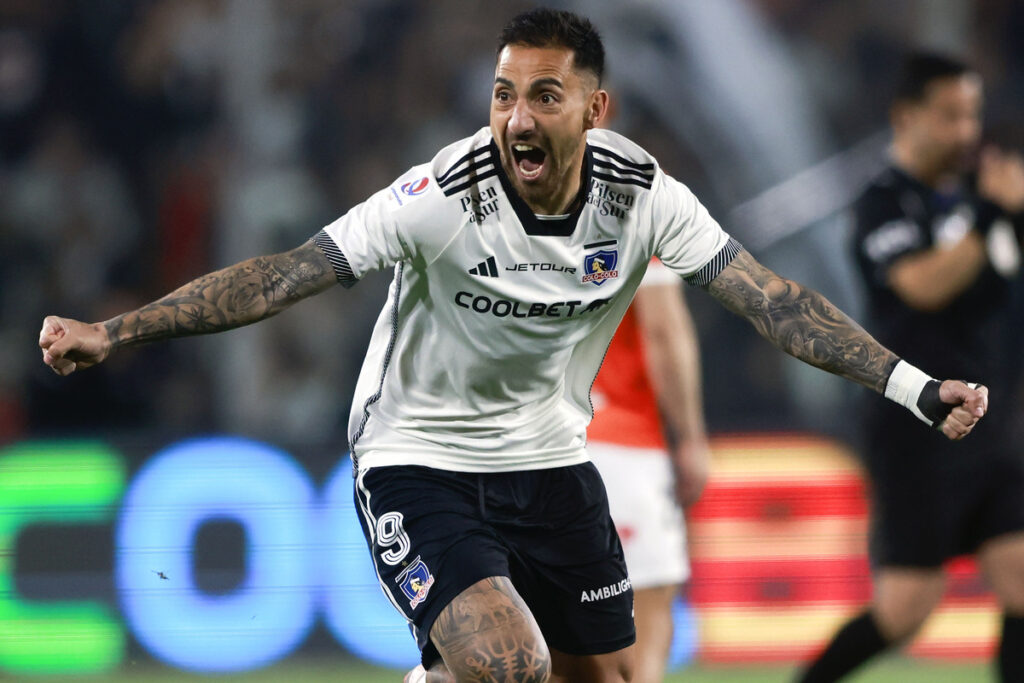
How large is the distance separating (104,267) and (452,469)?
5.84 metres

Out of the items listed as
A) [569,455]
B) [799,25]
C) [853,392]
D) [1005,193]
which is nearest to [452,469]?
[569,455]

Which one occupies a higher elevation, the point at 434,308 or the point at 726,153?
the point at 726,153

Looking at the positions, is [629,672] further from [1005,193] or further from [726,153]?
[726,153]

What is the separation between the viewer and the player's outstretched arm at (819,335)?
3.49 metres

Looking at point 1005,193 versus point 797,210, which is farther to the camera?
point 797,210

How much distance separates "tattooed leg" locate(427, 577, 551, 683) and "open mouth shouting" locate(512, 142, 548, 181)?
3.11 feet

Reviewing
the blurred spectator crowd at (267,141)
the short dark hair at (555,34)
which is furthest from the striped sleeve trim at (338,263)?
the blurred spectator crowd at (267,141)

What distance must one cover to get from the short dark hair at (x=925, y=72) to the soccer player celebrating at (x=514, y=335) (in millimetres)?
1724

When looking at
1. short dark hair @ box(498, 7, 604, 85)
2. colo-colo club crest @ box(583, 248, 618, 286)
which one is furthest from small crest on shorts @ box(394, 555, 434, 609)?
short dark hair @ box(498, 7, 604, 85)

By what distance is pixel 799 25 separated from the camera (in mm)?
9938

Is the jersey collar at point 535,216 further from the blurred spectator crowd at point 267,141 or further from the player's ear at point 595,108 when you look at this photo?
the blurred spectator crowd at point 267,141

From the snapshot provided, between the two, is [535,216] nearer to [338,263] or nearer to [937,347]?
[338,263]

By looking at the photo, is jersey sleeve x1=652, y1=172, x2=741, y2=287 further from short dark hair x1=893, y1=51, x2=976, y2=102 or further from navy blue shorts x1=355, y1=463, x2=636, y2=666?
short dark hair x1=893, y1=51, x2=976, y2=102

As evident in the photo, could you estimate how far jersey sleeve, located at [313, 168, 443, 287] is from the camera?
3.41 m
